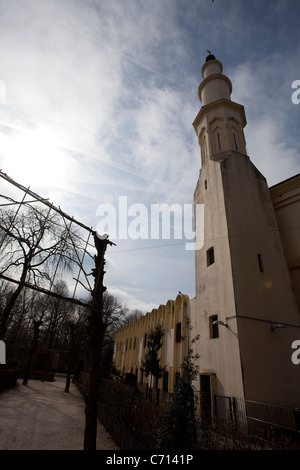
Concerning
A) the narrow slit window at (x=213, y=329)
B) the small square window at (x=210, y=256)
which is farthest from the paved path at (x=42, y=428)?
the small square window at (x=210, y=256)

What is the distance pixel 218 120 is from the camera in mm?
20406

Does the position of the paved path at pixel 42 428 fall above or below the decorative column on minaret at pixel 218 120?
below

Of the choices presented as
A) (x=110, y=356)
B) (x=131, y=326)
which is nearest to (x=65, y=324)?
(x=110, y=356)

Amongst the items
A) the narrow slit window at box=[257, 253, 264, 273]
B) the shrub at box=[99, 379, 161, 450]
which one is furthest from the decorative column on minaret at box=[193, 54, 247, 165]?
the shrub at box=[99, 379, 161, 450]

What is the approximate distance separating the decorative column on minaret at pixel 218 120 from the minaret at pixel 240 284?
0.12 metres

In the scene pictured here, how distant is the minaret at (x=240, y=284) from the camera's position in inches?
420

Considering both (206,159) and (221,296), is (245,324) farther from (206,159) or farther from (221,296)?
(206,159)

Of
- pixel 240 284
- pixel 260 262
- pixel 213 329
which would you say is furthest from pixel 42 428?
pixel 260 262

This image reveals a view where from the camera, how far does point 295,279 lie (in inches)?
579

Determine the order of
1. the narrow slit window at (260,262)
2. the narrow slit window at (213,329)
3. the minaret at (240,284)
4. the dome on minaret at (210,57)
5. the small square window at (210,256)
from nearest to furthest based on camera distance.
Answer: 1. the minaret at (240,284)
2. the narrow slit window at (213,329)
3. the narrow slit window at (260,262)
4. the small square window at (210,256)
5. the dome on minaret at (210,57)

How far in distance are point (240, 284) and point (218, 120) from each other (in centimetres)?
1557

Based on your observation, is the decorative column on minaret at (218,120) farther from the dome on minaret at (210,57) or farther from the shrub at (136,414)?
A: the shrub at (136,414)

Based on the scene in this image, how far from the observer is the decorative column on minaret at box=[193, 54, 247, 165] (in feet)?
Answer: 62.8

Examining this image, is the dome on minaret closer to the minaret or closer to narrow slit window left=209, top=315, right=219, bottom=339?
the minaret
